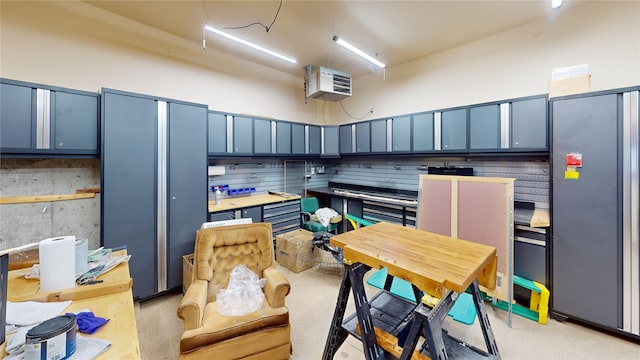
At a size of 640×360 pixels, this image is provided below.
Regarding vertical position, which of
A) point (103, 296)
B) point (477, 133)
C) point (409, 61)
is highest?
point (409, 61)

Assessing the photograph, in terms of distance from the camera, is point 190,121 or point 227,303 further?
point 190,121

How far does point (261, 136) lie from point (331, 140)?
1.61 meters

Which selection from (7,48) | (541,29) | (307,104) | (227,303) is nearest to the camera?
(227,303)

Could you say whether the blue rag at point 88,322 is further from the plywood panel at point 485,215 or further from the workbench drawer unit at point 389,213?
the workbench drawer unit at point 389,213

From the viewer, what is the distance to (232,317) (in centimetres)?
183

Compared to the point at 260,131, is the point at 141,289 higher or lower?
lower

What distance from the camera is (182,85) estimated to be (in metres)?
3.56

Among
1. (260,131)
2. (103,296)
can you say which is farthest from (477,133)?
(103,296)

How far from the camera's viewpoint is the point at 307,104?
17.4 feet

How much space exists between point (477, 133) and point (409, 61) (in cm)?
189

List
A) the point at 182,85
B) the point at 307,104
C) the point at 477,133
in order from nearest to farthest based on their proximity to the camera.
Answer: the point at 477,133, the point at 182,85, the point at 307,104

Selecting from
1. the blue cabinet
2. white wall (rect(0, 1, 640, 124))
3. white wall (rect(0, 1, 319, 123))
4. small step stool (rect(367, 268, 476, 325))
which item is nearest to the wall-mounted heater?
the blue cabinet

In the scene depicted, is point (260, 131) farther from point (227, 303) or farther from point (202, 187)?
point (227, 303)

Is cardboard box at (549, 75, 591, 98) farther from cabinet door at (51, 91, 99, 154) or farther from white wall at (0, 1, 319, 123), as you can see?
cabinet door at (51, 91, 99, 154)
